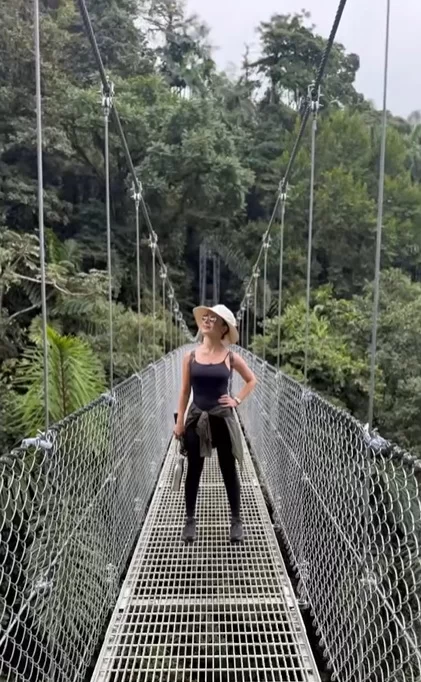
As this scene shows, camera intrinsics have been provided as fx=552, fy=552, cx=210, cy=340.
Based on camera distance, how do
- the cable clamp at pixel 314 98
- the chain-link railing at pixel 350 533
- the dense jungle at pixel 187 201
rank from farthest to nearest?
the dense jungle at pixel 187 201, the cable clamp at pixel 314 98, the chain-link railing at pixel 350 533

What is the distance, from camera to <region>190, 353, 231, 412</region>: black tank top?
5.37 feet

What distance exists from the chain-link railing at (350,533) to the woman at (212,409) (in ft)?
0.62

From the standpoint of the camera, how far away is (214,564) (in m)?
1.65

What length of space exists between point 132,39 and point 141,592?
10775mm

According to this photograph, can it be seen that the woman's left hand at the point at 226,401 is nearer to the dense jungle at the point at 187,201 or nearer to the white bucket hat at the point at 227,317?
the white bucket hat at the point at 227,317

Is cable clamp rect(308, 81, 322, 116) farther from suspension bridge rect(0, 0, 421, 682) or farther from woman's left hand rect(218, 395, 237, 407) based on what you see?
woman's left hand rect(218, 395, 237, 407)

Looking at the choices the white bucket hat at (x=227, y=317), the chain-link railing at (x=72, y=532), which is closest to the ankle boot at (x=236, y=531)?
the chain-link railing at (x=72, y=532)

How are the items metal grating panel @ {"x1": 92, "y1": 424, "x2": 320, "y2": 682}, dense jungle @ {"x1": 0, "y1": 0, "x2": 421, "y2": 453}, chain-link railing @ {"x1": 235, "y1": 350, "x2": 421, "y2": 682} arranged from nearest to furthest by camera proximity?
chain-link railing @ {"x1": 235, "y1": 350, "x2": 421, "y2": 682}, metal grating panel @ {"x1": 92, "y1": 424, "x2": 320, "y2": 682}, dense jungle @ {"x1": 0, "y1": 0, "x2": 421, "y2": 453}

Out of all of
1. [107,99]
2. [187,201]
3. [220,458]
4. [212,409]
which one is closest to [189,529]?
[220,458]

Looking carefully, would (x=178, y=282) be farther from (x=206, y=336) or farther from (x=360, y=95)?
(x=206, y=336)

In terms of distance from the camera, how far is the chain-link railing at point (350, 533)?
846 mm

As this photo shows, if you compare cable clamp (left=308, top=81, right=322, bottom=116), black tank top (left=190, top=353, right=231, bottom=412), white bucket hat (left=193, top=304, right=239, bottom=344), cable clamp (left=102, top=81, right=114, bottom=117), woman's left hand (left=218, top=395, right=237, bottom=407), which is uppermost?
cable clamp (left=308, top=81, right=322, bottom=116)

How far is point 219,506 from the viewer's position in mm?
2141

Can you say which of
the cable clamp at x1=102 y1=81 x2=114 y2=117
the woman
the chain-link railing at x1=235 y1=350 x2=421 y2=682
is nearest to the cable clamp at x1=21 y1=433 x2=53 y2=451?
the chain-link railing at x1=235 y1=350 x2=421 y2=682
